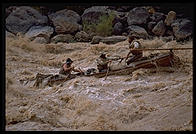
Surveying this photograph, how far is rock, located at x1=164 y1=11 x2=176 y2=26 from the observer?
61.4 ft

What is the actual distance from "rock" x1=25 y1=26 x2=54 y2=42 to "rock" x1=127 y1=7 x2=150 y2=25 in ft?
14.8

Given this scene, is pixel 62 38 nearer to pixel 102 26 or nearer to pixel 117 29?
pixel 102 26

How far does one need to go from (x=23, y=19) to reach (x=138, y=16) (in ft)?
21.8

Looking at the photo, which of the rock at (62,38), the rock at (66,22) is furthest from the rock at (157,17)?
the rock at (62,38)

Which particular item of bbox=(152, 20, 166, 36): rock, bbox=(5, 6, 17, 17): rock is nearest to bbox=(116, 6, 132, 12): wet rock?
bbox=(152, 20, 166, 36): rock

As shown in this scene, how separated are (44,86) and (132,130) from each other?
197 inches

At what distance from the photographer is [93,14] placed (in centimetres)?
1942

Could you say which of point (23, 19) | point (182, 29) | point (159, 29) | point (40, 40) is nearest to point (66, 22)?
point (40, 40)

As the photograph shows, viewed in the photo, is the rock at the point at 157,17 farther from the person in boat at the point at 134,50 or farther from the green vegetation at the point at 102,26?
the person in boat at the point at 134,50

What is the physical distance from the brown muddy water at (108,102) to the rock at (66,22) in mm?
6254

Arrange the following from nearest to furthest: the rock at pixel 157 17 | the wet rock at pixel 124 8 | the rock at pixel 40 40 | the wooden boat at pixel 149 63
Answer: the wooden boat at pixel 149 63, the rock at pixel 40 40, the rock at pixel 157 17, the wet rock at pixel 124 8

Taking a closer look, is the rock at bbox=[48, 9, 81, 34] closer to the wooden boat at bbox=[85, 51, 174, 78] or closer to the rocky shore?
the rocky shore

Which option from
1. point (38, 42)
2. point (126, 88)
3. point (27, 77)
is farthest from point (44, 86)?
point (38, 42)

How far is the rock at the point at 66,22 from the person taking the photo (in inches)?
746
